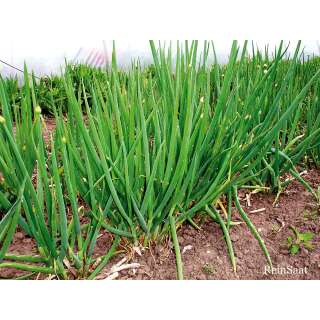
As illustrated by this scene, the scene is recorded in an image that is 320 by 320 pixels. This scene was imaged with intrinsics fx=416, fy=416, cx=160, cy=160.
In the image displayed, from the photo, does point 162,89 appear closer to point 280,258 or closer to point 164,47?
point 164,47

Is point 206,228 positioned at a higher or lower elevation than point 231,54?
lower

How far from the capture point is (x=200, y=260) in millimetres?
780

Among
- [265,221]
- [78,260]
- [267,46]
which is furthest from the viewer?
[267,46]

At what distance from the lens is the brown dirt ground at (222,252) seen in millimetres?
751

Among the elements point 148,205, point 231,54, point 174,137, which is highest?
point 231,54

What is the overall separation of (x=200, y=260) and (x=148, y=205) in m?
0.15

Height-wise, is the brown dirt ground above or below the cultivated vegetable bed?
below

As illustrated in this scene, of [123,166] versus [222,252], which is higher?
[123,166]

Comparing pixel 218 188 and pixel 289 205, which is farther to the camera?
pixel 289 205

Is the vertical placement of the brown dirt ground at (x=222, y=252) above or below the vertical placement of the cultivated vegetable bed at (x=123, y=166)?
below

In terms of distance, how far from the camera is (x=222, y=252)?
81cm

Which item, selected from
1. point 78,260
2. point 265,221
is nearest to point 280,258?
point 265,221

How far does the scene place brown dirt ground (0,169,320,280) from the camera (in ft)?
2.46

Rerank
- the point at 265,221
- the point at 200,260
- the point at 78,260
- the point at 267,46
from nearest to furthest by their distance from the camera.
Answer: the point at 78,260
the point at 200,260
the point at 265,221
the point at 267,46
